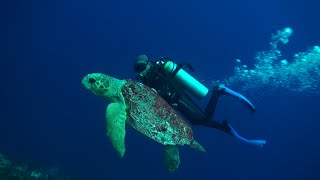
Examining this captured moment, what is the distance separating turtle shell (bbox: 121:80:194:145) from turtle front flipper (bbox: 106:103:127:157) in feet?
0.69

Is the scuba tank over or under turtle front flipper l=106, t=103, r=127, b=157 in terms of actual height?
over

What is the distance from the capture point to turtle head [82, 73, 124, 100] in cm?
516

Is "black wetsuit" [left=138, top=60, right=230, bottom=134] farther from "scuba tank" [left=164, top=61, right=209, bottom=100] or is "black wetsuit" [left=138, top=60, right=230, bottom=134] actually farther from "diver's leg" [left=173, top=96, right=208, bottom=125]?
"scuba tank" [left=164, top=61, right=209, bottom=100]

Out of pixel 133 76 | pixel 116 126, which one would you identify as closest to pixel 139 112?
pixel 116 126

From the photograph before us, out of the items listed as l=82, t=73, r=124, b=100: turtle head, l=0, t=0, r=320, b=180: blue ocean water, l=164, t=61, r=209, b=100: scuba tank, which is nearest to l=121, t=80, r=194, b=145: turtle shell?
l=82, t=73, r=124, b=100: turtle head

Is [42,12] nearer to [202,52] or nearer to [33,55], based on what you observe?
[33,55]

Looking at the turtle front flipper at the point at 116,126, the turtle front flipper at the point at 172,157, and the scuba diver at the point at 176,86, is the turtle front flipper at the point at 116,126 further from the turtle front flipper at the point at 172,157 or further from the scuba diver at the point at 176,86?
the scuba diver at the point at 176,86

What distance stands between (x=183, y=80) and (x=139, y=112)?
2027 mm

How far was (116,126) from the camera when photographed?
4.58 metres

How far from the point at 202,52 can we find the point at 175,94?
121 ft

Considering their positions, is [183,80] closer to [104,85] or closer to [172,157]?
[172,157]

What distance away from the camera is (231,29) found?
42.2m

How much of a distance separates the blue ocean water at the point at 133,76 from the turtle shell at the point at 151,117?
Result: 27.1 meters

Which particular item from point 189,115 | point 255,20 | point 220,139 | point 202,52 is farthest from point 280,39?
point 189,115
